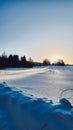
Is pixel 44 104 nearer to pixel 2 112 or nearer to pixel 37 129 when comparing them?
pixel 37 129

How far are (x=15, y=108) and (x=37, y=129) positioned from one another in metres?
1.39

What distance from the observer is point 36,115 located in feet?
12.6

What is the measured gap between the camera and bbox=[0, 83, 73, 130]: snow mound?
3.30 meters

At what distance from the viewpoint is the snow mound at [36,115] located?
330cm

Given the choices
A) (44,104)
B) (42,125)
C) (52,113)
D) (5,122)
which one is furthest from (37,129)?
(5,122)

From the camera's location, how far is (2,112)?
504cm

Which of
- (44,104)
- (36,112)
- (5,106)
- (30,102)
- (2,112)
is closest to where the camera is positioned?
(36,112)

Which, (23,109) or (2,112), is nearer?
(23,109)

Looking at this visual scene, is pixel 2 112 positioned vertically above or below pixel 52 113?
below

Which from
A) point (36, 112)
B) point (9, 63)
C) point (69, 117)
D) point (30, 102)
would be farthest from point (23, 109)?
point (9, 63)

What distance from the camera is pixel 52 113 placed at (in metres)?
3.59

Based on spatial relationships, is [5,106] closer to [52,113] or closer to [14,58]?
[52,113]

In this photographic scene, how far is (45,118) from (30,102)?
95 centimetres

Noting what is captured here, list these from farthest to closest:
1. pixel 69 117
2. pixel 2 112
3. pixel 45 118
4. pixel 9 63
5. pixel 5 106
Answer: pixel 9 63, pixel 5 106, pixel 2 112, pixel 45 118, pixel 69 117
